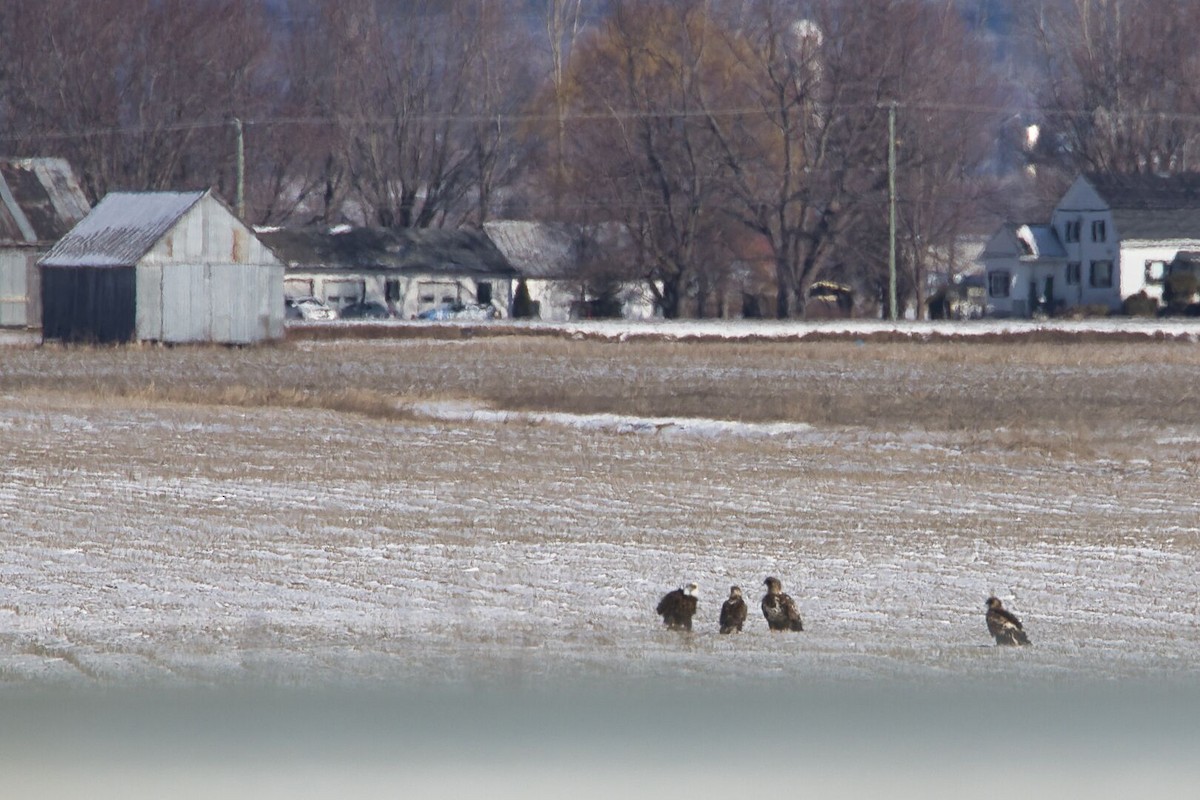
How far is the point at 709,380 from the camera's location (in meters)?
35.5

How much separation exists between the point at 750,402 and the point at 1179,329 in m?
28.6

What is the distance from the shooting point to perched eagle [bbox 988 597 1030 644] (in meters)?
10.2

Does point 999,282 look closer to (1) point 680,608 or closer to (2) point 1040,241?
(2) point 1040,241

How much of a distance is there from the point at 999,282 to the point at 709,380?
54434mm

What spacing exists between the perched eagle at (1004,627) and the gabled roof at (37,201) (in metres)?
53.4

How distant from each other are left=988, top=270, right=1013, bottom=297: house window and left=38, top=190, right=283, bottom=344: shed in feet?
137

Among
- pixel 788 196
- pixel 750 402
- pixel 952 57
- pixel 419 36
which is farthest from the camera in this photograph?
pixel 419 36

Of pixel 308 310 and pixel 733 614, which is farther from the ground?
pixel 308 310

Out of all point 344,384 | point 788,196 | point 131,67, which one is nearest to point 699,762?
point 344,384

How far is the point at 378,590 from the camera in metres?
12.2

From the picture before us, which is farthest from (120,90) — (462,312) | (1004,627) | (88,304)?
(1004,627)

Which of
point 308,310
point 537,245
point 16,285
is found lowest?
point 308,310

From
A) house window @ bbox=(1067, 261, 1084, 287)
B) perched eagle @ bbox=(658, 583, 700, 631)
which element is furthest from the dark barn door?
house window @ bbox=(1067, 261, 1084, 287)

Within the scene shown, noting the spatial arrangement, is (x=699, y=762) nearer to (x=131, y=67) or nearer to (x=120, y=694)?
(x=120, y=694)
